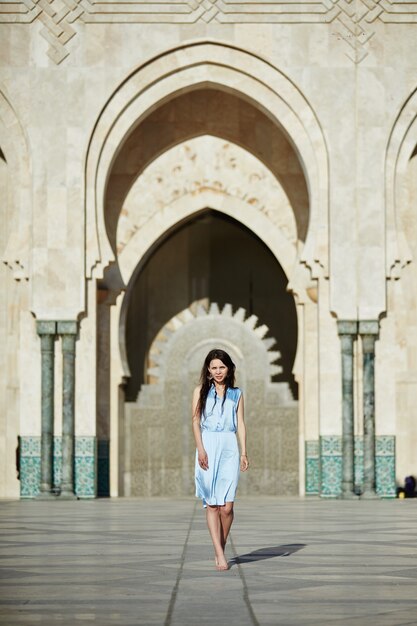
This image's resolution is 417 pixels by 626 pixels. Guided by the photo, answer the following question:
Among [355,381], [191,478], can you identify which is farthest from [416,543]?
[191,478]

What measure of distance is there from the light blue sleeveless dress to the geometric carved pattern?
7.95 metres

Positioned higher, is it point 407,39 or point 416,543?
point 407,39

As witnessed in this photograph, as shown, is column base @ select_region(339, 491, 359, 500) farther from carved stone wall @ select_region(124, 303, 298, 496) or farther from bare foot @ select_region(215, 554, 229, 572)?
bare foot @ select_region(215, 554, 229, 572)

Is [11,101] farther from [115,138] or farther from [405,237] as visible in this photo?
[405,237]

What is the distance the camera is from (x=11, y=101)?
44.2 feet

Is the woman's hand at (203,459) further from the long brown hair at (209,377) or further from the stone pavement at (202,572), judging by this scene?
the stone pavement at (202,572)

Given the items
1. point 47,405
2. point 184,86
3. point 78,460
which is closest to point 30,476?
point 78,460

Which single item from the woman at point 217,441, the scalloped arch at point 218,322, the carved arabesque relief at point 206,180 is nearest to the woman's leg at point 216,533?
the woman at point 217,441

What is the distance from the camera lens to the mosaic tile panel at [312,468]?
46.7 ft

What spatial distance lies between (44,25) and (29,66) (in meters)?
0.46

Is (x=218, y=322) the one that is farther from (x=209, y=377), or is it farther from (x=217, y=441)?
(x=217, y=441)

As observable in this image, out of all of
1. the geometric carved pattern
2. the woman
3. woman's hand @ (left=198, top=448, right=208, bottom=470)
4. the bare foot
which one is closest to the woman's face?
the woman

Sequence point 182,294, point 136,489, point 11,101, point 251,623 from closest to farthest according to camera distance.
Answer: point 251,623
point 11,101
point 136,489
point 182,294

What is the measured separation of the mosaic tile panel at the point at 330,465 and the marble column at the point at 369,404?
31 centimetres
